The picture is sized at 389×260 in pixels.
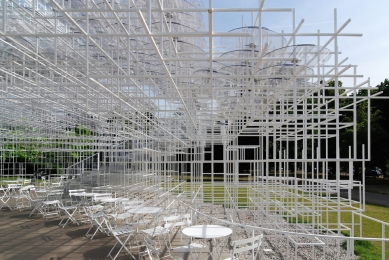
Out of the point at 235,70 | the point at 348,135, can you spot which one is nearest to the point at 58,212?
the point at 235,70

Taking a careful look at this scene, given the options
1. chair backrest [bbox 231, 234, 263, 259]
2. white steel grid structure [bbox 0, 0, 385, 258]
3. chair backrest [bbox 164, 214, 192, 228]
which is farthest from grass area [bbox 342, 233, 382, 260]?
chair backrest [bbox 231, 234, 263, 259]

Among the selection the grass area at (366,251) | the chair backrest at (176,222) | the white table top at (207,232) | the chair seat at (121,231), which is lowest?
the grass area at (366,251)

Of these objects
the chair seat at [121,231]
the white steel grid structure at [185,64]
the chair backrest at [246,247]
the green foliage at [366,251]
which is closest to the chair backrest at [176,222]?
the chair seat at [121,231]

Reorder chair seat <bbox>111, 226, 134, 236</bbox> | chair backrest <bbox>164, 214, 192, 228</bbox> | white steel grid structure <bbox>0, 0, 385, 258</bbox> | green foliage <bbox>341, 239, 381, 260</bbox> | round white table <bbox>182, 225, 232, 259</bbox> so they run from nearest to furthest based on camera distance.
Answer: white steel grid structure <bbox>0, 0, 385, 258</bbox> < round white table <bbox>182, 225, 232, 259</bbox> < chair backrest <bbox>164, 214, 192, 228</bbox> < chair seat <bbox>111, 226, 134, 236</bbox> < green foliage <bbox>341, 239, 381, 260</bbox>

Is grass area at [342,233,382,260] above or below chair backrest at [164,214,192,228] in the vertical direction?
below

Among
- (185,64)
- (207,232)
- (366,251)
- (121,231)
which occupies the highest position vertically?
(185,64)

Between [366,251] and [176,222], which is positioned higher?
[176,222]

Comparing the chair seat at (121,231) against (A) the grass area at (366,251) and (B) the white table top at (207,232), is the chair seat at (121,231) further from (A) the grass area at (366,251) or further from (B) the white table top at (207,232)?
(A) the grass area at (366,251)

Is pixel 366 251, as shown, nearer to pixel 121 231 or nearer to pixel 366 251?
pixel 366 251

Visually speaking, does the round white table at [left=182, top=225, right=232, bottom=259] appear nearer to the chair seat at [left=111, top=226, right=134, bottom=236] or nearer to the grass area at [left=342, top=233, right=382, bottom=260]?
the chair seat at [left=111, top=226, right=134, bottom=236]

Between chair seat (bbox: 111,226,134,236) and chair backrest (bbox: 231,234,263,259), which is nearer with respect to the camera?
chair backrest (bbox: 231,234,263,259)

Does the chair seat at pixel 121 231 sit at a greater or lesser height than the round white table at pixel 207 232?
lesser

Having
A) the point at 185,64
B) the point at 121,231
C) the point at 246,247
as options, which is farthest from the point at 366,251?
the point at 185,64

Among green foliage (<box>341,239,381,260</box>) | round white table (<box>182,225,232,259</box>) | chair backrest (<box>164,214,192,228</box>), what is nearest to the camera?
round white table (<box>182,225,232,259</box>)
